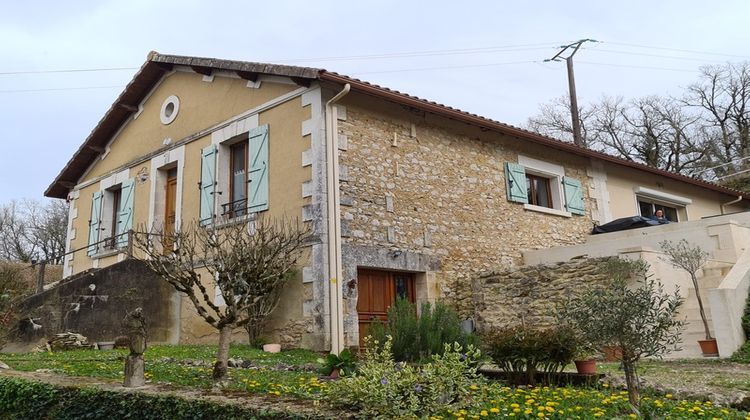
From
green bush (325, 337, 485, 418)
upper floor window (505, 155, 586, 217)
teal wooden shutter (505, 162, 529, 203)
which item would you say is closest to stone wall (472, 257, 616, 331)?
teal wooden shutter (505, 162, 529, 203)

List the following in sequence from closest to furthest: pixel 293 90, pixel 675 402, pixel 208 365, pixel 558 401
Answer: pixel 558 401 → pixel 675 402 → pixel 208 365 → pixel 293 90

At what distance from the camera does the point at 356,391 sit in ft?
12.5

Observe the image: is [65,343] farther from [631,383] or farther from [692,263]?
[692,263]

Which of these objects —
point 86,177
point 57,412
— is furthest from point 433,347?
point 86,177

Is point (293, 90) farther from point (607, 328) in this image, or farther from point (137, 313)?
point (607, 328)

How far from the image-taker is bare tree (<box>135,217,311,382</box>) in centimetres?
546

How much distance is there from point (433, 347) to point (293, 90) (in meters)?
5.43

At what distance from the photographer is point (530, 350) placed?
5.79 m

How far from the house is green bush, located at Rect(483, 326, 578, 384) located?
3.22 metres

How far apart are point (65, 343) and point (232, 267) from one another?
568cm

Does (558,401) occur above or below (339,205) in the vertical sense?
below

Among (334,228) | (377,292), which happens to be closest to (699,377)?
(377,292)

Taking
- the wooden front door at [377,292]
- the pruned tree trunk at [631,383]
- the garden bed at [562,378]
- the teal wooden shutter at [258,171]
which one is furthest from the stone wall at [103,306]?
the pruned tree trunk at [631,383]

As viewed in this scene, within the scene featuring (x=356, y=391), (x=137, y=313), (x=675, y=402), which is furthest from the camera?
(x=137, y=313)
